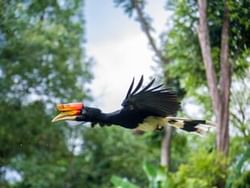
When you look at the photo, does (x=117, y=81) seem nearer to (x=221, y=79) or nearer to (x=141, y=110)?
(x=221, y=79)

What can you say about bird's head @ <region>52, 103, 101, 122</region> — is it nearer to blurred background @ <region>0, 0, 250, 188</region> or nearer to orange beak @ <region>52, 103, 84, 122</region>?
orange beak @ <region>52, 103, 84, 122</region>

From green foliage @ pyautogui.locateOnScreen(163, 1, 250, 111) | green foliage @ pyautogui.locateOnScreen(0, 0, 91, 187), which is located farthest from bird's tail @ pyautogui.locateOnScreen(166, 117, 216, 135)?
green foliage @ pyautogui.locateOnScreen(0, 0, 91, 187)

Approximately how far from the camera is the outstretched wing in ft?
5.08

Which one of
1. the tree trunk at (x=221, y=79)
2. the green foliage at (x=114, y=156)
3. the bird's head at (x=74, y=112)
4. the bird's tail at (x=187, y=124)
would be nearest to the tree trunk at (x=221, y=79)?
the tree trunk at (x=221, y=79)

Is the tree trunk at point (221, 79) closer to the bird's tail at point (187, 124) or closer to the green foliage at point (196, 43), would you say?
the green foliage at point (196, 43)

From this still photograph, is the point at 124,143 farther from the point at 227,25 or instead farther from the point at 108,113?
the point at 108,113

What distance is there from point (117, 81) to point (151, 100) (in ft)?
12.5

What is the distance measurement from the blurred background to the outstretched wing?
1612 millimetres

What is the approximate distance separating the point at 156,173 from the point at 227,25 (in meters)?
0.88

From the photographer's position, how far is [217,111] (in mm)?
3629

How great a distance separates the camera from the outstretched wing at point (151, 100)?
1550 millimetres

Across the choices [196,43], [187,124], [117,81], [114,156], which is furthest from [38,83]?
[187,124]

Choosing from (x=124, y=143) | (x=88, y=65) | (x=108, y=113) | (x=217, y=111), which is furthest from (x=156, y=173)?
(x=124, y=143)

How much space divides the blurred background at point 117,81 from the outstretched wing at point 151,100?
1.61 meters
